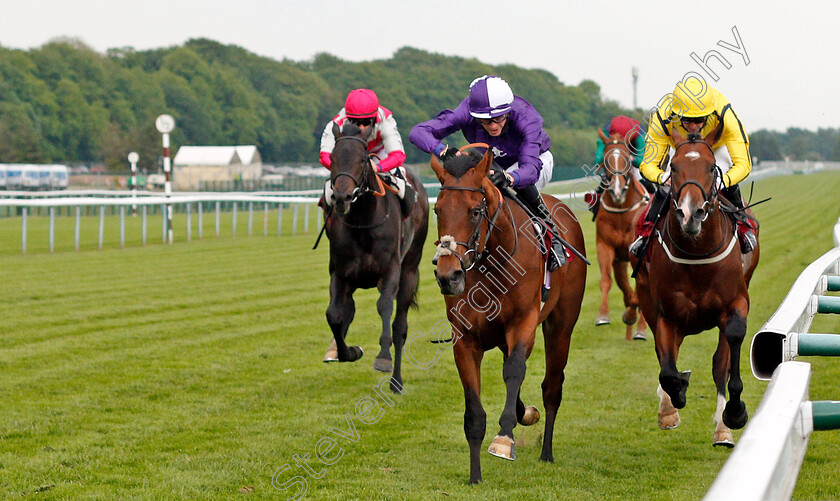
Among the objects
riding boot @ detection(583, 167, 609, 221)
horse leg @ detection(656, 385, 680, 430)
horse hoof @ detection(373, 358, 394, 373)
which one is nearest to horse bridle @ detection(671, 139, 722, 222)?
horse leg @ detection(656, 385, 680, 430)

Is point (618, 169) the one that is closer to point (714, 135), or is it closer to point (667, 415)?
point (714, 135)

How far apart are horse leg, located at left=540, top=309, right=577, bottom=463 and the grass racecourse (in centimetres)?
22

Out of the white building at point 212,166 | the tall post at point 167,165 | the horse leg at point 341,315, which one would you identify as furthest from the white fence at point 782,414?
the white building at point 212,166

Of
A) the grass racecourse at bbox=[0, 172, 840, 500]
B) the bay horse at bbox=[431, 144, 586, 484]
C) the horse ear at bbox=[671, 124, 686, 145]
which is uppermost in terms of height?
the horse ear at bbox=[671, 124, 686, 145]

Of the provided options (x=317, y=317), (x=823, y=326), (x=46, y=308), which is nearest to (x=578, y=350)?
(x=823, y=326)

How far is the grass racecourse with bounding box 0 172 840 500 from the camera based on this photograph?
440 cm

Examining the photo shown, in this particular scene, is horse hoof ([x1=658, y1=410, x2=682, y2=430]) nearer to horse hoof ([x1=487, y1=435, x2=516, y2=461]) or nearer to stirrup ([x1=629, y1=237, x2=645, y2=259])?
stirrup ([x1=629, y1=237, x2=645, y2=259])

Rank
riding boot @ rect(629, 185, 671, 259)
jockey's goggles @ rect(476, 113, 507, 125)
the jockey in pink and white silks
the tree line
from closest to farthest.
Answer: jockey's goggles @ rect(476, 113, 507, 125) → riding boot @ rect(629, 185, 671, 259) → the jockey in pink and white silks → the tree line

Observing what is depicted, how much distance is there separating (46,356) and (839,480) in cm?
571

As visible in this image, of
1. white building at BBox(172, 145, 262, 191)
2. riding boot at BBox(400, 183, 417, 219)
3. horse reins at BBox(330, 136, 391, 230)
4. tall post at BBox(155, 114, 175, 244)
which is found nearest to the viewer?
horse reins at BBox(330, 136, 391, 230)

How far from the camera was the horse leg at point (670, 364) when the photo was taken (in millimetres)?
4898

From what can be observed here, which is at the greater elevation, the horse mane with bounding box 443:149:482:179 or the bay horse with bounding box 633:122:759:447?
the horse mane with bounding box 443:149:482:179

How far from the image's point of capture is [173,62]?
7044 cm

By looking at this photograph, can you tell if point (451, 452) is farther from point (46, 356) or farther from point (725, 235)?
point (46, 356)
